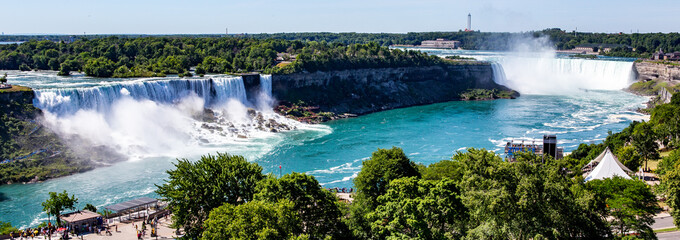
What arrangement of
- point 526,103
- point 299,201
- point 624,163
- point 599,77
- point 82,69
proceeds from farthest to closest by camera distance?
point 599,77
point 526,103
point 82,69
point 624,163
point 299,201

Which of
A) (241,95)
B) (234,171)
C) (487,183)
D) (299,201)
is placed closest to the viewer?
(487,183)

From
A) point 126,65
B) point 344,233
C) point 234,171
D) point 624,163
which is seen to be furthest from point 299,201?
point 126,65

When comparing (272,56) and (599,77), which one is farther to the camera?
(599,77)

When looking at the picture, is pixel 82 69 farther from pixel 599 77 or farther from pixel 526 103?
pixel 599 77

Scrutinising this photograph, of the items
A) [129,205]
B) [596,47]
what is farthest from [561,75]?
[129,205]

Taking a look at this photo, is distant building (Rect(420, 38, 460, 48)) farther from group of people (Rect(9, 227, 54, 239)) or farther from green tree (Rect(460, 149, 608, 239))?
green tree (Rect(460, 149, 608, 239))

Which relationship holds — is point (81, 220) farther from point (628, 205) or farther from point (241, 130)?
point (241, 130)

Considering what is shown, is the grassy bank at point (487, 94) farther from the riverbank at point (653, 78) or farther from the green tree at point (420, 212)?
the green tree at point (420, 212)
